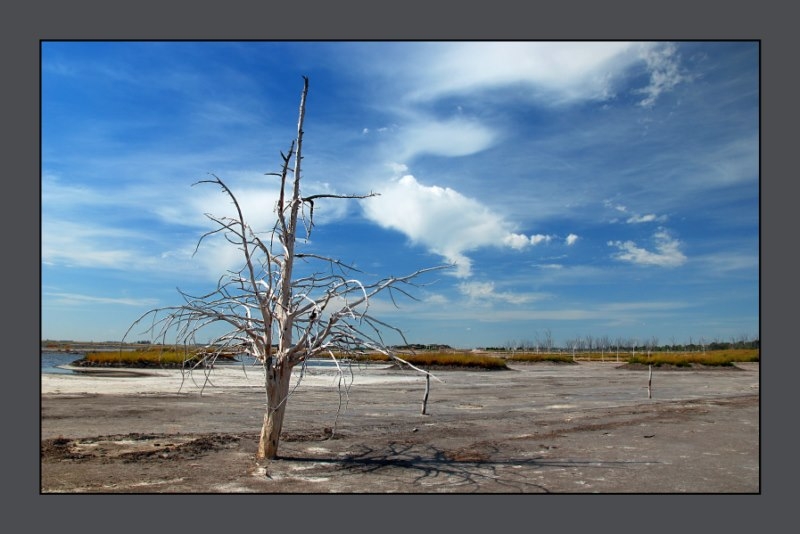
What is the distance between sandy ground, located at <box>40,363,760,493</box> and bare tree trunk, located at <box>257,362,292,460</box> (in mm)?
403

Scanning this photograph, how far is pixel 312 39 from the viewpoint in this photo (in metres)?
8.23

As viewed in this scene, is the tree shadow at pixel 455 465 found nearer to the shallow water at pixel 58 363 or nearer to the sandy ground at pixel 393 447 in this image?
the sandy ground at pixel 393 447

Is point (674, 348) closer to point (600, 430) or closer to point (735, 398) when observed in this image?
point (735, 398)

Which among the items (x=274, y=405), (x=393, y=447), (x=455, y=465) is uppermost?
(x=274, y=405)

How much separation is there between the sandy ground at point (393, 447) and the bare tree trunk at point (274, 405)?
0.40 m

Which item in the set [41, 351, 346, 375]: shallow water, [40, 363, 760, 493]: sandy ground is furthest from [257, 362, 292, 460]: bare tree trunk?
[41, 351, 346, 375]: shallow water

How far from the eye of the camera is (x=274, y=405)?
34.1 ft

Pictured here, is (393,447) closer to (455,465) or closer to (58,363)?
(455,465)

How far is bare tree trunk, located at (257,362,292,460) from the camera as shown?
10297 mm

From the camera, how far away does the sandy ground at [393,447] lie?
9188 millimetres

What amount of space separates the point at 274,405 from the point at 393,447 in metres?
3.23

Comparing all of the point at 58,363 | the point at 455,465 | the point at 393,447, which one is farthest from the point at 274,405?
the point at 58,363

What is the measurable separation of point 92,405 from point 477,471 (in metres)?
14.1

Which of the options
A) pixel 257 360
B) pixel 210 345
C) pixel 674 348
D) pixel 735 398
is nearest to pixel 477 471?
pixel 257 360
